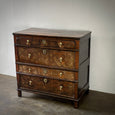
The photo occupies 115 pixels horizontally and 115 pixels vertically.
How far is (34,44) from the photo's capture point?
2701 mm

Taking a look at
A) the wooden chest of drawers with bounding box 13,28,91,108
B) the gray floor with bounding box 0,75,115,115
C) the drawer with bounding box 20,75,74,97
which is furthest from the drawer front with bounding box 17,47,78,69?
the gray floor with bounding box 0,75,115,115

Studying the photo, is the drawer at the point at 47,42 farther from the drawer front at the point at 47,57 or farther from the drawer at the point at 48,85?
the drawer at the point at 48,85

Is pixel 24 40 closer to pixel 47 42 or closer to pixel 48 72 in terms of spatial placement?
pixel 47 42

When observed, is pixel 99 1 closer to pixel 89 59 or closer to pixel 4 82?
pixel 89 59

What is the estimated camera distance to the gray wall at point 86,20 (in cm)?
287

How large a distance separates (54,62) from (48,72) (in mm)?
170

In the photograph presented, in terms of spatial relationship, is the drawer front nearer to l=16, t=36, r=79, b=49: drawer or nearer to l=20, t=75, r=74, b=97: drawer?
l=16, t=36, r=79, b=49: drawer

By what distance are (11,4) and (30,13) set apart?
38cm

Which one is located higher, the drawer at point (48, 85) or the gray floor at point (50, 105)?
the drawer at point (48, 85)

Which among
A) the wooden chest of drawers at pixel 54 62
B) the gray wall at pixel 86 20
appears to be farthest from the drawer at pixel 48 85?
the gray wall at pixel 86 20

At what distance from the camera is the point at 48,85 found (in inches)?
109

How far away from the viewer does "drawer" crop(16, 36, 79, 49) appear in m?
2.51

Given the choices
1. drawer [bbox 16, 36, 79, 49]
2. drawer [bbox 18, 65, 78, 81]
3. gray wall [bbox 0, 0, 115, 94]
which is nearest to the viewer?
drawer [bbox 16, 36, 79, 49]

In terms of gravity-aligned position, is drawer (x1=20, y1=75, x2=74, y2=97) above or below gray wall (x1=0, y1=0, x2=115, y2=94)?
below
